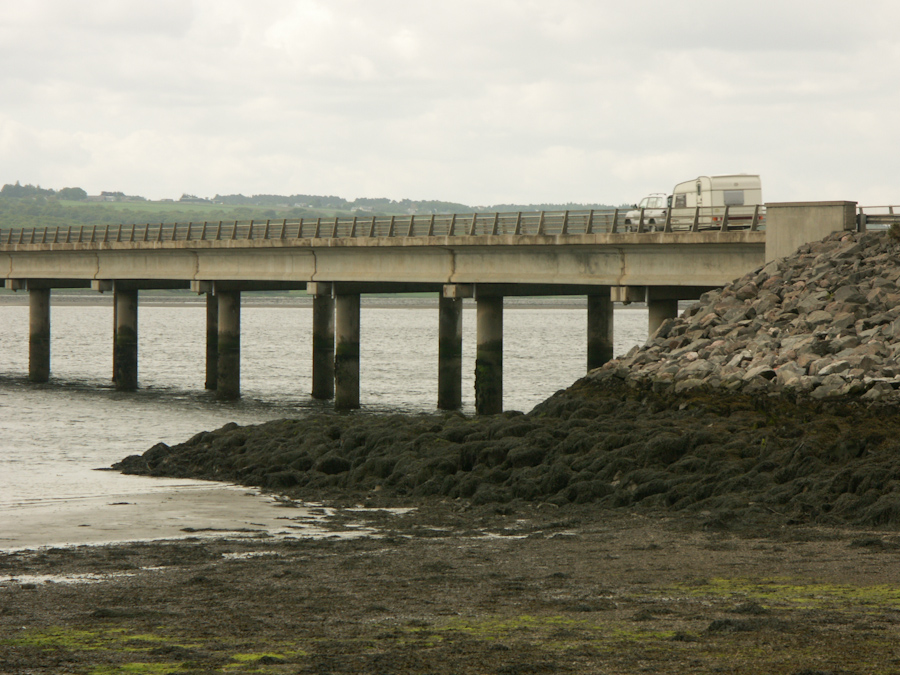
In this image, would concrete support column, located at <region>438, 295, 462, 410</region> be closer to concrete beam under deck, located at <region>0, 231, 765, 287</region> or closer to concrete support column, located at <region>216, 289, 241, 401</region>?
concrete beam under deck, located at <region>0, 231, 765, 287</region>

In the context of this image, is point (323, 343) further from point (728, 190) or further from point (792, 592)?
point (792, 592)

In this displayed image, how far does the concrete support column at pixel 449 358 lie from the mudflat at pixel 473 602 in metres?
27.9

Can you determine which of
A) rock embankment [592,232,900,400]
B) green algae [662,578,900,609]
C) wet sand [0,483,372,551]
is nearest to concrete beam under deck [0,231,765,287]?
rock embankment [592,232,900,400]

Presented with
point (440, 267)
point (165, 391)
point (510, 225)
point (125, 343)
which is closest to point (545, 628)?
point (510, 225)

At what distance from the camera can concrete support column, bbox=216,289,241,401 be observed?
2047 inches

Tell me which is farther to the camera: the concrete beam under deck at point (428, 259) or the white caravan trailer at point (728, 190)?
→ the white caravan trailer at point (728, 190)

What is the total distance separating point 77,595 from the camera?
1299cm

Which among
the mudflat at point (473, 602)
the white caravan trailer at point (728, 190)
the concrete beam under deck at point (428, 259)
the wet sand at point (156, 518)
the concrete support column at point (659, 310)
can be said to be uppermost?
the white caravan trailer at point (728, 190)

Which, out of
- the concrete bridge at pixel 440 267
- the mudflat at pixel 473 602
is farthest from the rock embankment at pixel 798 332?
the mudflat at pixel 473 602

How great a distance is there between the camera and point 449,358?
46.8 meters

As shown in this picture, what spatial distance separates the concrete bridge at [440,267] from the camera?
1414 inches

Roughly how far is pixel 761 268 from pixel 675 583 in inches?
853

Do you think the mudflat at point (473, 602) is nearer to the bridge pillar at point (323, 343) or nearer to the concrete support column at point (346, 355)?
the concrete support column at point (346, 355)

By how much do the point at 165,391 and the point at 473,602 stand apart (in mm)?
47021
